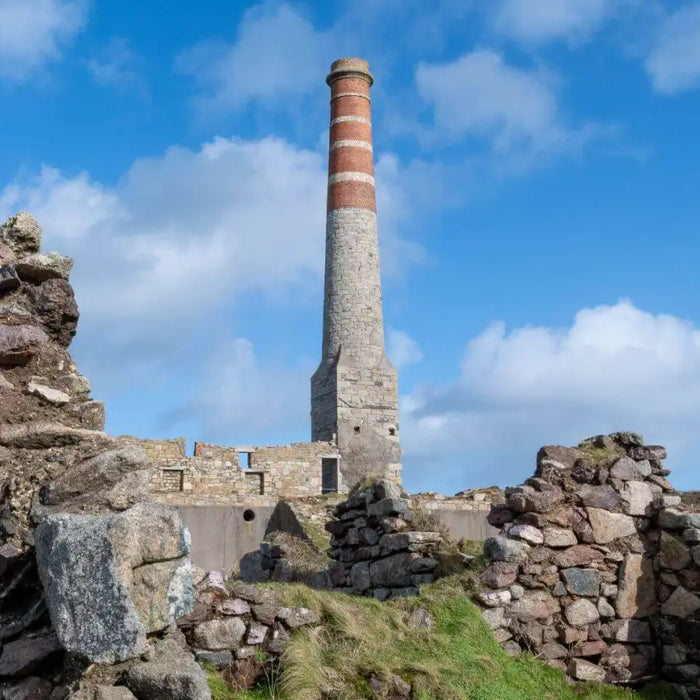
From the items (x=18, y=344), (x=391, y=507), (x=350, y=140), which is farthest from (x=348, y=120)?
(x=18, y=344)

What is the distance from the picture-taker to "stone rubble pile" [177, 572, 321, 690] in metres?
6.24

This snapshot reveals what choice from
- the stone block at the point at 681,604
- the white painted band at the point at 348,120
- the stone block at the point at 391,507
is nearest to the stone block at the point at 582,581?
the stone block at the point at 681,604

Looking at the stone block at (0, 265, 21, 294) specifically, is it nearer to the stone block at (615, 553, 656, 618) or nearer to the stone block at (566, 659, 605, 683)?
the stone block at (566, 659, 605, 683)

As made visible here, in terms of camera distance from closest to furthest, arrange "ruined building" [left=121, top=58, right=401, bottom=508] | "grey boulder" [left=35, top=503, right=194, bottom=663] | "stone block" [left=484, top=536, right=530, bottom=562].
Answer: "grey boulder" [left=35, top=503, right=194, bottom=663], "stone block" [left=484, top=536, right=530, bottom=562], "ruined building" [left=121, top=58, right=401, bottom=508]

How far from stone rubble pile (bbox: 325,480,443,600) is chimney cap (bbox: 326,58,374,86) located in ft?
74.0

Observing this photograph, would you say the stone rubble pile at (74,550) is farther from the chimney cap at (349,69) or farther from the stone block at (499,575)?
the chimney cap at (349,69)

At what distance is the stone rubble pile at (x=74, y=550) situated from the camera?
456 centimetres

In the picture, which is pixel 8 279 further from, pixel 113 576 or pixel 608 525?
pixel 608 525

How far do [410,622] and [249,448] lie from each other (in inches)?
767

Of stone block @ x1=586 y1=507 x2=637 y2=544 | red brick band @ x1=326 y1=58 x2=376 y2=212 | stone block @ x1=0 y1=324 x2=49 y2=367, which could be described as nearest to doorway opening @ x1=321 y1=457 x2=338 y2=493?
red brick band @ x1=326 y1=58 x2=376 y2=212

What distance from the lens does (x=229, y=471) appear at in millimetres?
25531

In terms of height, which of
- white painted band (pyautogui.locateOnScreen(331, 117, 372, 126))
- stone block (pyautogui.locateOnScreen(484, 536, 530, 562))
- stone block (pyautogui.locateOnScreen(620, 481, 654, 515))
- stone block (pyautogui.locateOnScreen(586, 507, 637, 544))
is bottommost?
stone block (pyautogui.locateOnScreen(484, 536, 530, 562))

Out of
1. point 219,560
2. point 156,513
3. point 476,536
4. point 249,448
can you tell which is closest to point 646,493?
point 156,513

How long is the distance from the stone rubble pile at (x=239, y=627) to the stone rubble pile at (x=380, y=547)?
2.70 metres
